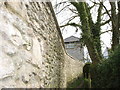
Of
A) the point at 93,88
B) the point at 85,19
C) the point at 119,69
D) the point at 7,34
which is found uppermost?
the point at 85,19

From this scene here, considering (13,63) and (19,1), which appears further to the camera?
(19,1)

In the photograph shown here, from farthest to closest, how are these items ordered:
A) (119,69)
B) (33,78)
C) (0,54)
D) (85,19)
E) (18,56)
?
(85,19)
(119,69)
(33,78)
(18,56)
(0,54)

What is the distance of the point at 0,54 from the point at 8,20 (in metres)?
0.42

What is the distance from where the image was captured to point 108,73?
21.4ft

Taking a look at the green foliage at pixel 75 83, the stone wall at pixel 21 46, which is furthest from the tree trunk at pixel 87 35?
the stone wall at pixel 21 46

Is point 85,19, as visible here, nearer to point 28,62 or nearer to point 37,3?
point 37,3

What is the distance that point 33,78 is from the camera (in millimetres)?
2607

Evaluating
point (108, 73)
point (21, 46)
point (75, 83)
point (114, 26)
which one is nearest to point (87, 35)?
point (114, 26)

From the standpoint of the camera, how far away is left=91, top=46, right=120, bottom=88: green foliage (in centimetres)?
606

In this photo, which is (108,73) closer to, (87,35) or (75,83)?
(87,35)

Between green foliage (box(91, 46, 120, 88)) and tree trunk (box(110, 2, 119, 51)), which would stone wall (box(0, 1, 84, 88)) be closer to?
green foliage (box(91, 46, 120, 88))

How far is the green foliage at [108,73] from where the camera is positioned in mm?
6062

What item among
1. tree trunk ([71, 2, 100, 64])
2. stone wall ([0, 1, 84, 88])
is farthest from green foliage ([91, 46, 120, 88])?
stone wall ([0, 1, 84, 88])

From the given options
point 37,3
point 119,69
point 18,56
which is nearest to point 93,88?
point 119,69
